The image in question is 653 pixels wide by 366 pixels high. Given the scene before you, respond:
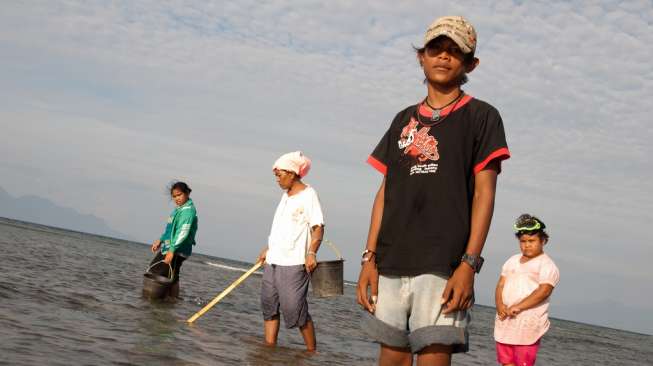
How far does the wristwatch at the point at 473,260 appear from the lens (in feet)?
8.25

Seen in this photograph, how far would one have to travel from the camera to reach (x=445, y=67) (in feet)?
9.25

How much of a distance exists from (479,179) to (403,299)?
2.03ft

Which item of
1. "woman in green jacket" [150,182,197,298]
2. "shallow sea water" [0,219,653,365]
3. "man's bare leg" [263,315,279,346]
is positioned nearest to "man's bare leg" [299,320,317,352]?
"shallow sea water" [0,219,653,365]

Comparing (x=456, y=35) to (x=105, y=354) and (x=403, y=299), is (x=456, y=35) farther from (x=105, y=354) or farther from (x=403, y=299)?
(x=105, y=354)

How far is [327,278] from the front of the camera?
6117mm

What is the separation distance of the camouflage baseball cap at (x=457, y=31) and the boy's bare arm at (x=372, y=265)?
0.76m

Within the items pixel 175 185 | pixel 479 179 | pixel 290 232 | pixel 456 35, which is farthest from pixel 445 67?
pixel 175 185

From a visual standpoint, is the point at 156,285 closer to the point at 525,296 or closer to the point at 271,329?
the point at 271,329

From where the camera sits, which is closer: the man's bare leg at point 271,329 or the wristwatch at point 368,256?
the wristwatch at point 368,256

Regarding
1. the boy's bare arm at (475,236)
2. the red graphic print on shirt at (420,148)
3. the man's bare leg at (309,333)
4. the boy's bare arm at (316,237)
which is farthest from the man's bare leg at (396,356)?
the man's bare leg at (309,333)

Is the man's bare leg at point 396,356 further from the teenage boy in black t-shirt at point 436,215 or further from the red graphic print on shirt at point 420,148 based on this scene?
the red graphic print on shirt at point 420,148

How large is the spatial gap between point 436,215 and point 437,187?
0.13m

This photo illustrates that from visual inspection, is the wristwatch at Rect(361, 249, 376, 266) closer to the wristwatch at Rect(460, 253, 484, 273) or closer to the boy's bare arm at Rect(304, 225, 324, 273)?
the wristwatch at Rect(460, 253, 484, 273)

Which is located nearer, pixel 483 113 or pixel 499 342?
pixel 483 113
